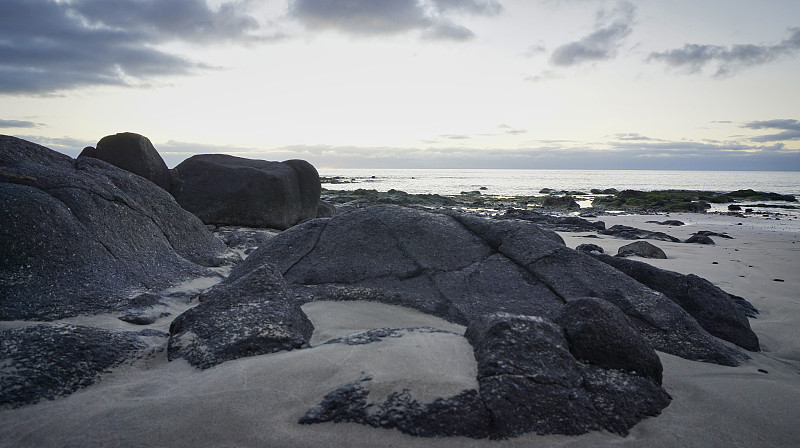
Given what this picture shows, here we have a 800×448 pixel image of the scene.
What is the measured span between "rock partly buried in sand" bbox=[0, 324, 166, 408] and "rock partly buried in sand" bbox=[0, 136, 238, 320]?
4.18 feet

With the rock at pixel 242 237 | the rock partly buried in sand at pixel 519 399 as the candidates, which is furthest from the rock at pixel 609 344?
the rock at pixel 242 237

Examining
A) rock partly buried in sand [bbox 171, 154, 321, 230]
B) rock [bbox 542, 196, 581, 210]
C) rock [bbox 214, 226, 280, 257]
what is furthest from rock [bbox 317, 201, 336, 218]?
rock [bbox 542, 196, 581, 210]

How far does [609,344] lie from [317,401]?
1.76 metres

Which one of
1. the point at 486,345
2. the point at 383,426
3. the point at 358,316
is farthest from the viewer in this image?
the point at 358,316

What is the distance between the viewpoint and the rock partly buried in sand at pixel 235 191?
1100cm

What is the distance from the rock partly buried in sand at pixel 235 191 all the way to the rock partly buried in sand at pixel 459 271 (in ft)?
20.7

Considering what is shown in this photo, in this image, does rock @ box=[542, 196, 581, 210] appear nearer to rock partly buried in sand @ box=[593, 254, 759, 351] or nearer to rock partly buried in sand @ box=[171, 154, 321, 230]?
rock partly buried in sand @ box=[171, 154, 321, 230]

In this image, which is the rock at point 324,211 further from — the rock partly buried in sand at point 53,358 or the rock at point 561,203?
the rock at point 561,203

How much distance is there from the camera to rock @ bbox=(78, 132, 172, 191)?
31.6ft

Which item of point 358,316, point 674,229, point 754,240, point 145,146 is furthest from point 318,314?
point 674,229

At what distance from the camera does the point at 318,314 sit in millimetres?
3934

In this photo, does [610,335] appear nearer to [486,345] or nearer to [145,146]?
[486,345]

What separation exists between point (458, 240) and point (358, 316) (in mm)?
1562

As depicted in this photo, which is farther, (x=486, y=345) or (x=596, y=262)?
(x=596, y=262)
